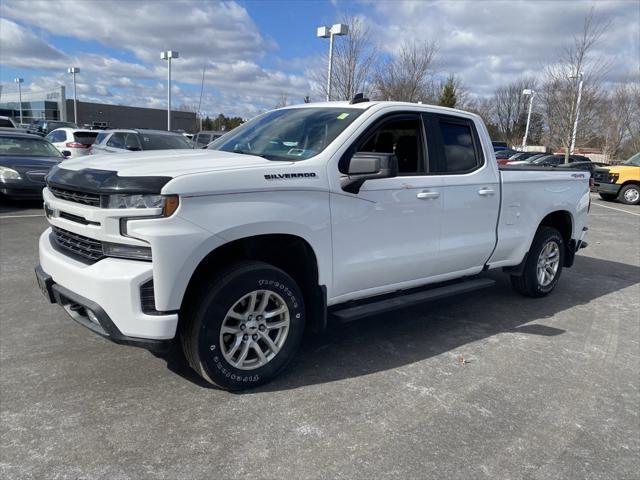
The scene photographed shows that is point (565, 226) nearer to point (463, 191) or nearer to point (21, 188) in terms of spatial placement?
point (463, 191)

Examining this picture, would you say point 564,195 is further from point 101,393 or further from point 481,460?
point 101,393

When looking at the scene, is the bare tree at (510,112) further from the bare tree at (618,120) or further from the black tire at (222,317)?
the black tire at (222,317)

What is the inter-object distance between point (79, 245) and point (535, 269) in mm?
4713

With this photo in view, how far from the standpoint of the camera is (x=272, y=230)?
3.37 metres

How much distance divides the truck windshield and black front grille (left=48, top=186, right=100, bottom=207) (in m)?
1.27

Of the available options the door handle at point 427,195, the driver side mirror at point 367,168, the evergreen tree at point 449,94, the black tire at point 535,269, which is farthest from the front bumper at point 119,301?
the evergreen tree at point 449,94

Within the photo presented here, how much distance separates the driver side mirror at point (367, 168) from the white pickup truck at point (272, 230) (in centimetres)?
1

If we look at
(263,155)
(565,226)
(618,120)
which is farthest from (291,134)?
Result: (618,120)

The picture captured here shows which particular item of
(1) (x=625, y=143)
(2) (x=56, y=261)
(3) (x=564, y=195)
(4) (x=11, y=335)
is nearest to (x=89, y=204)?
(2) (x=56, y=261)

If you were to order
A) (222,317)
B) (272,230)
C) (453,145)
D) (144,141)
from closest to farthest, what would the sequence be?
(222,317)
(272,230)
(453,145)
(144,141)

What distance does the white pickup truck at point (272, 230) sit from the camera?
Result: 118 inches

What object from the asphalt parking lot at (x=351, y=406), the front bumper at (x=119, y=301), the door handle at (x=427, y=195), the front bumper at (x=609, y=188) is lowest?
the asphalt parking lot at (x=351, y=406)

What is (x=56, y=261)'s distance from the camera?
11.1 ft

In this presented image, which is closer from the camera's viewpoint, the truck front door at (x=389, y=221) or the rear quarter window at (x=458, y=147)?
the truck front door at (x=389, y=221)
